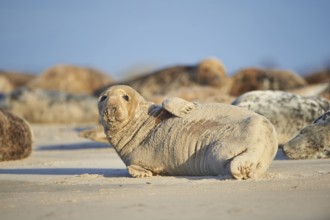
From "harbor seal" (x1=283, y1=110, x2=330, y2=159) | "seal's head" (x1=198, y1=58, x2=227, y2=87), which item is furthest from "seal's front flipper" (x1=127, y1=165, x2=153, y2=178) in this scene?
"seal's head" (x1=198, y1=58, x2=227, y2=87)

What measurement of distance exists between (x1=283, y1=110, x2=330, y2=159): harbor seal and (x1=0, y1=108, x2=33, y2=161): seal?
4059 millimetres

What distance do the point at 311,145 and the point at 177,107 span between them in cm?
209

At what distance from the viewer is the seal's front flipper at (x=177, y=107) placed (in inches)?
301

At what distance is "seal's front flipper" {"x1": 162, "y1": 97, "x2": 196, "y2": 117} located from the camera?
7.65 meters

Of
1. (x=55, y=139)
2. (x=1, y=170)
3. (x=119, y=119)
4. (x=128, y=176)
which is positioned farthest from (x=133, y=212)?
(x=55, y=139)

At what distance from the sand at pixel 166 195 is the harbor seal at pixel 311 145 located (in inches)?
13.2

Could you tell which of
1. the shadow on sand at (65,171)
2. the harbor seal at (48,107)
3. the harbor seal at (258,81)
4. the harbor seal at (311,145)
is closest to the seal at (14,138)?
the shadow on sand at (65,171)

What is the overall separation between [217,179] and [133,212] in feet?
6.29

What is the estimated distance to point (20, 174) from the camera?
8250mm

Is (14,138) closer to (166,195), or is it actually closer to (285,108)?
(285,108)

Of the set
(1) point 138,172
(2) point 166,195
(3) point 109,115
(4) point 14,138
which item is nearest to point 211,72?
(4) point 14,138

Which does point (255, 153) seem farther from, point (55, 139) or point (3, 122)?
point (55, 139)

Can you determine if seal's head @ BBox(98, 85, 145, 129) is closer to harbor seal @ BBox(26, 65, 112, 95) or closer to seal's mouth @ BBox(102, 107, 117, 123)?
seal's mouth @ BBox(102, 107, 117, 123)

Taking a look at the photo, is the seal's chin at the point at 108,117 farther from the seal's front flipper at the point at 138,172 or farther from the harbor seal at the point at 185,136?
the seal's front flipper at the point at 138,172
